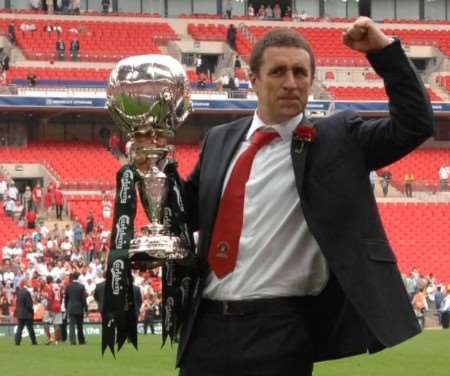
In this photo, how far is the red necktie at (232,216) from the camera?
4.90m

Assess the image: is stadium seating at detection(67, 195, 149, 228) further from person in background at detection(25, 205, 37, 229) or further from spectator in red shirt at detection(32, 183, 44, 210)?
person in background at detection(25, 205, 37, 229)

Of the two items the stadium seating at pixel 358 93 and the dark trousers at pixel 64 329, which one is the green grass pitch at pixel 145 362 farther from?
the stadium seating at pixel 358 93

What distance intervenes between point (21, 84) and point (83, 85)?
2231 mm

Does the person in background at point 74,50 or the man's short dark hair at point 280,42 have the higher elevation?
the person in background at point 74,50

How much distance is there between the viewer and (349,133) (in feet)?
16.1

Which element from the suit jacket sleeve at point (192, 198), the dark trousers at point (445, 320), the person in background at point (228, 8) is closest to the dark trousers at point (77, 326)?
the dark trousers at point (445, 320)

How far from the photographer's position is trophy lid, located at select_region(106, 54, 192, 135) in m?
5.25

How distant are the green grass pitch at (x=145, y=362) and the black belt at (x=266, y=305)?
12.4 m

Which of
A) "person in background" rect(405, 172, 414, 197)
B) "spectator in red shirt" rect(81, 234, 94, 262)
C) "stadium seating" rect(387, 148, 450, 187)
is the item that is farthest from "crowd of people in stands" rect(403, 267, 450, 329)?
"stadium seating" rect(387, 148, 450, 187)

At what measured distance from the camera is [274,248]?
4.82 meters

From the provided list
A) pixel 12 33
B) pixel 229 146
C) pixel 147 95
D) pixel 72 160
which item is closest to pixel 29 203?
pixel 72 160

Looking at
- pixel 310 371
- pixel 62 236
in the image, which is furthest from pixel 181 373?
pixel 62 236

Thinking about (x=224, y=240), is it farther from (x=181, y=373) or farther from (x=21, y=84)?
(x=21, y=84)

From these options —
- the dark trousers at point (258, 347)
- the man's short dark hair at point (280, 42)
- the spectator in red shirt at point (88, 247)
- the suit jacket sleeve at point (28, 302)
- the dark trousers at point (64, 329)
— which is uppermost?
the man's short dark hair at point (280, 42)
